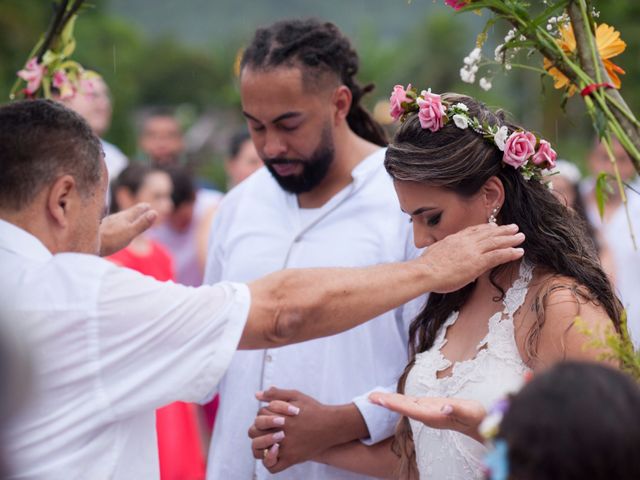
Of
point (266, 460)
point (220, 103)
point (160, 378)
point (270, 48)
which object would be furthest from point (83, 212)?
point (220, 103)

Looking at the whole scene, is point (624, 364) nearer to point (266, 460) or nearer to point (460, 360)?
Result: point (460, 360)

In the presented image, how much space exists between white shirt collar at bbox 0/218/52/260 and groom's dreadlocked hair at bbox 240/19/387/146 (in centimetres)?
149

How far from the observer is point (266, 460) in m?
3.48

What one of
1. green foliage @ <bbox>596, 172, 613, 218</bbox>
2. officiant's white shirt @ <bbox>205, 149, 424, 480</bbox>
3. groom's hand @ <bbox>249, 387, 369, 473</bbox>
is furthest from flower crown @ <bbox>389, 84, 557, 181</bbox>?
groom's hand @ <bbox>249, 387, 369, 473</bbox>

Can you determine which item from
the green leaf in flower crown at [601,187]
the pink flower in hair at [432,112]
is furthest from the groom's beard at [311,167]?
the green leaf in flower crown at [601,187]

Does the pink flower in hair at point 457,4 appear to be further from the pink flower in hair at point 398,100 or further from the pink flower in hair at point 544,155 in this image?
the pink flower in hair at point 544,155

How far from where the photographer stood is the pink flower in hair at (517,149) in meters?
3.16

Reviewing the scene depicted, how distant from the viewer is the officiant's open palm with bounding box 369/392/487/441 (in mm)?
2434

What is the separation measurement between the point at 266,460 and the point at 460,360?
2.58 feet

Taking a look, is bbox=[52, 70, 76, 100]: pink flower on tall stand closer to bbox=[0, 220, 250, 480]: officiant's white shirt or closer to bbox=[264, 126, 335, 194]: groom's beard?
bbox=[264, 126, 335, 194]: groom's beard

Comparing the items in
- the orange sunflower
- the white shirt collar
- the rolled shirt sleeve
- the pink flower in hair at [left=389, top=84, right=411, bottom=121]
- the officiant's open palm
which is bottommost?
the officiant's open palm

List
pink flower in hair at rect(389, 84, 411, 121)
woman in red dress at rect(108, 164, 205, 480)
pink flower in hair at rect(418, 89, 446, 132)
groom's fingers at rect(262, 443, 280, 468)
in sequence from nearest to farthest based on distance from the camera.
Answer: pink flower in hair at rect(418, 89, 446, 132)
pink flower in hair at rect(389, 84, 411, 121)
groom's fingers at rect(262, 443, 280, 468)
woman in red dress at rect(108, 164, 205, 480)

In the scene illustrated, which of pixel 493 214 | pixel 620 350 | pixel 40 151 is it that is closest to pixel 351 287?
pixel 493 214

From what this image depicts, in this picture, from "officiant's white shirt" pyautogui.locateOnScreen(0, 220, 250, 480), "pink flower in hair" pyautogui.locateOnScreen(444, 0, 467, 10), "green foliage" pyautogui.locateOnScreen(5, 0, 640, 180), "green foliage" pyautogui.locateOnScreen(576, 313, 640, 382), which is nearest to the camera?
"green foliage" pyautogui.locateOnScreen(576, 313, 640, 382)
